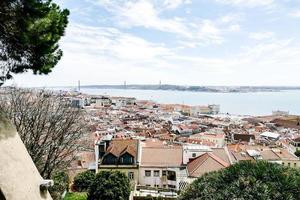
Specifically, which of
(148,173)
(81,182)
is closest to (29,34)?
(81,182)

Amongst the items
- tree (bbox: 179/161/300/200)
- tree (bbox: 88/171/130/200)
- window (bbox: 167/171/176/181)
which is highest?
tree (bbox: 179/161/300/200)

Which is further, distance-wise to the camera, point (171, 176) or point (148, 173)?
point (148, 173)

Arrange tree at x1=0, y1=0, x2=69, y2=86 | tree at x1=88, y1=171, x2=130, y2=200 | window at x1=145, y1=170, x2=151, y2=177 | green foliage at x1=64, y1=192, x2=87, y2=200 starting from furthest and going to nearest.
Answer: window at x1=145, y1=170, x2=151, y2=177, green foliage at x1=64, y1=192, x2=87, y2=200, tree at x1=88, y1=171, x2=130, y2=200, tree at x1=0, y1=0, x2=69, y2=86

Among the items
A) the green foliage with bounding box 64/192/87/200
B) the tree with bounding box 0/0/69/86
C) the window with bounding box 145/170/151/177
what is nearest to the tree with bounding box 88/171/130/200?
the green foliage with bounding box 64/192/87/200

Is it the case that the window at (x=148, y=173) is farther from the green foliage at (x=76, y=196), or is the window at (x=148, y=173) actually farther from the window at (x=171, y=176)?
the green foliage at (x=76, y=196)

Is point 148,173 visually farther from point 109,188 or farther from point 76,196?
point 109,188

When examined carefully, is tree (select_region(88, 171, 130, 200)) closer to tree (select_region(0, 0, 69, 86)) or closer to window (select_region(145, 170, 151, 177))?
window (select_region(145, 170, 151, 177))

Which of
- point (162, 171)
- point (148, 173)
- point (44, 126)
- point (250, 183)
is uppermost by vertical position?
point (44, 126)
